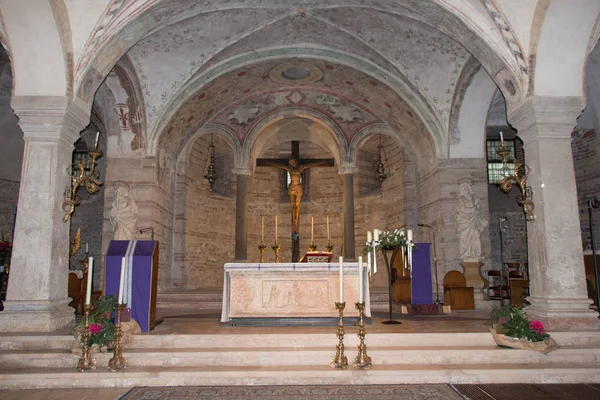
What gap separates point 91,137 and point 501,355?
1401cm

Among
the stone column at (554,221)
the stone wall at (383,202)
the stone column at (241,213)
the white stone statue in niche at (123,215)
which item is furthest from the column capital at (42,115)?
the stone wall at (383,202)

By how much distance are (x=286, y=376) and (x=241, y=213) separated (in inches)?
372

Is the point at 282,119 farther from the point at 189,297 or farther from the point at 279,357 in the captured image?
the point at 279,357

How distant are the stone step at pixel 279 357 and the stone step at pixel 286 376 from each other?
22cm

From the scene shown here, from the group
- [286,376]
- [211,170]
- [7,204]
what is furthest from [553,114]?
[7,204]

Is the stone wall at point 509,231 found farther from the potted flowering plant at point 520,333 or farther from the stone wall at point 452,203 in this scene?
the potted flowering plant at point 520,333

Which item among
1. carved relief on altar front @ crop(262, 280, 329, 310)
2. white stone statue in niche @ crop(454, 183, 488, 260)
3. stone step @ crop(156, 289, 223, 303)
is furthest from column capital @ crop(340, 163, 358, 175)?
carved relief on altar front @ crop(262, 280, 329, 310)

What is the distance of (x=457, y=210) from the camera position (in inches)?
413

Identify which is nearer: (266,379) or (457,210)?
(266,379)

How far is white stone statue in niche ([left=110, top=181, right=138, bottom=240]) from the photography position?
986 cm

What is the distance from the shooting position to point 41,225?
6.67m

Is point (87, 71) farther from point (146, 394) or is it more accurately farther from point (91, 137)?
point (91, 137)

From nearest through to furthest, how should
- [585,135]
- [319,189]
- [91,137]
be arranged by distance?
1. [585,135]
2. [91,137]
3. [319,189]

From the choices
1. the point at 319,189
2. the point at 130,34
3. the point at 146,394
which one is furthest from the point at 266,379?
the point at 319,189
